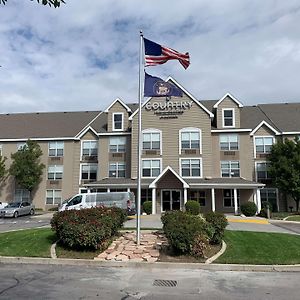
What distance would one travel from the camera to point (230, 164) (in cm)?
3881

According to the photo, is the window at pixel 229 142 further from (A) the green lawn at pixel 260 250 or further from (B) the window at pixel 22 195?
(B) the window at pixel 22 195

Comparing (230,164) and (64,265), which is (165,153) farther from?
(64,265)

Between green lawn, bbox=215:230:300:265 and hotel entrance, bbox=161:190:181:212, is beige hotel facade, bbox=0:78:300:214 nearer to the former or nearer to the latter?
hotel entrance, bbox=161:190:181:212

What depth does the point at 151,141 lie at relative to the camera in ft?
126

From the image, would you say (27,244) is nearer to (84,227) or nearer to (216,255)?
(84,227)

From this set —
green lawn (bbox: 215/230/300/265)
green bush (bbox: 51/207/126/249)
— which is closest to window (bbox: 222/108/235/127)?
green lawn (bbox: 215/230/300/265)

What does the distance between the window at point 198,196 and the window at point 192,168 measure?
1778mm

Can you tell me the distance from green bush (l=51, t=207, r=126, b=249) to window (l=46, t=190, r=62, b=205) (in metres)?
29.2

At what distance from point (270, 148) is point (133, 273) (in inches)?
1206

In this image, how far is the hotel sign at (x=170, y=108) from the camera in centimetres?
3844

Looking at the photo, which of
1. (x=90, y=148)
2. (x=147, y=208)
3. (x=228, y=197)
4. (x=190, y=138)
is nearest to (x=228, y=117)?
(x=190, y=138)

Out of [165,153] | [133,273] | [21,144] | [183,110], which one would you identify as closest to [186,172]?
[165,153]

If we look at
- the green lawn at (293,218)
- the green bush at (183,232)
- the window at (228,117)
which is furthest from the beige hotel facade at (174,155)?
the green bush at (183,232)

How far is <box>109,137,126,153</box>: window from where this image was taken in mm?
40781
